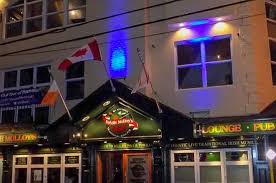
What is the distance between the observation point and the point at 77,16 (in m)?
18.3

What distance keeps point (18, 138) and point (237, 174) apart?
8410mm

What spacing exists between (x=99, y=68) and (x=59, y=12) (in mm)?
3768

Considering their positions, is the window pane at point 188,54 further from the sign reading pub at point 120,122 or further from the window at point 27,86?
the window at point 27,86

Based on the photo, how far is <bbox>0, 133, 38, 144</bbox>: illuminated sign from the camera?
16683 mm

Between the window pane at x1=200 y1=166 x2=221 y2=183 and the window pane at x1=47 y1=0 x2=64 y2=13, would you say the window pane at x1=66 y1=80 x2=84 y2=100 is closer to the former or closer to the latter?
the window pane at x1=47 y1=0 x2=64 y2=13

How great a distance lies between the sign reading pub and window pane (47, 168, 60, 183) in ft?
11.8

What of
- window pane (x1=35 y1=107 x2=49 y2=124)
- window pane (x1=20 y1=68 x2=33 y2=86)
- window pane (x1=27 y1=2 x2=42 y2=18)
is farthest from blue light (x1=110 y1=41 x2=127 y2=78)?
window pane (x1=27 y1=2 x2=42 y2=18)

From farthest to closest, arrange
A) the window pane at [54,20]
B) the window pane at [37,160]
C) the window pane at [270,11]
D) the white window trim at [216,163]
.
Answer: the window pane at [54,20] < the window pane at [37,160] < the window pane at [270,11] < the white window trim at [216,163]

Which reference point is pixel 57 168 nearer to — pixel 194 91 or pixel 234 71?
pixel 194 91

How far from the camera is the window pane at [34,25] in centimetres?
1933

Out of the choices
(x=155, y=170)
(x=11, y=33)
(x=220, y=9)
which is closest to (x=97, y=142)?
(x=155, y=170)

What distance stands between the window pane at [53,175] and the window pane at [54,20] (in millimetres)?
6083

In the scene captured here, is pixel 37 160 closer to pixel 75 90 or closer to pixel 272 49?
pixel 75 90

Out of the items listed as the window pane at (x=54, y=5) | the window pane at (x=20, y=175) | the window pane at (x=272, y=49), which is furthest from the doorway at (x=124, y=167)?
the window pane at (x=54, y=5)
